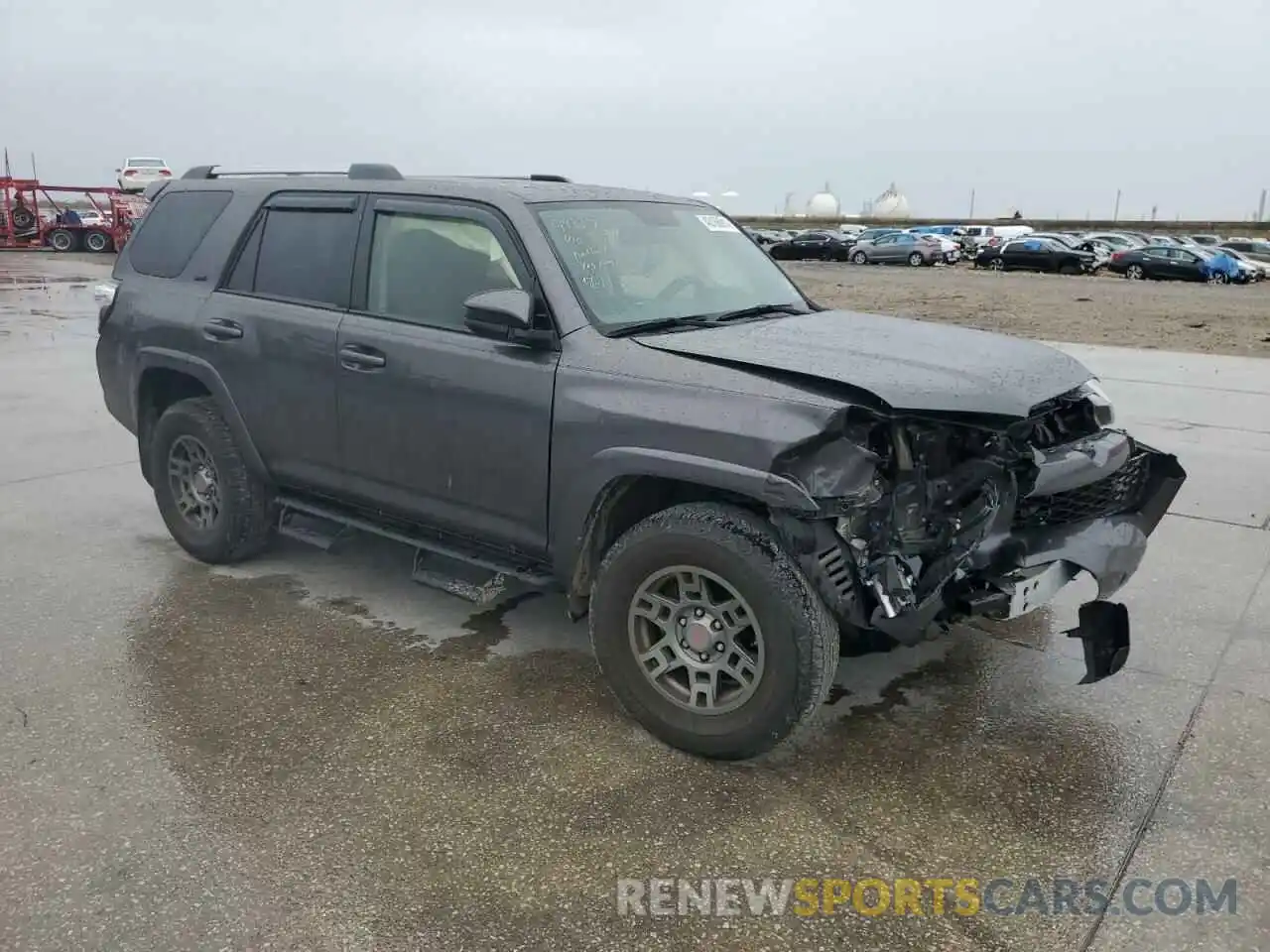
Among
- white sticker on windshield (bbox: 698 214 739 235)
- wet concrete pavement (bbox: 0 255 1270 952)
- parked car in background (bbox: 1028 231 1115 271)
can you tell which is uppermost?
parked car in background (bbox: 1028 231 1115 271)

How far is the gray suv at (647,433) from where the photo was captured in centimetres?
315

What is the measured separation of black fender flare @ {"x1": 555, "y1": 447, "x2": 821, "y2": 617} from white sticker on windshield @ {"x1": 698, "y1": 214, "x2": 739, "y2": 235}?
5.66 ft

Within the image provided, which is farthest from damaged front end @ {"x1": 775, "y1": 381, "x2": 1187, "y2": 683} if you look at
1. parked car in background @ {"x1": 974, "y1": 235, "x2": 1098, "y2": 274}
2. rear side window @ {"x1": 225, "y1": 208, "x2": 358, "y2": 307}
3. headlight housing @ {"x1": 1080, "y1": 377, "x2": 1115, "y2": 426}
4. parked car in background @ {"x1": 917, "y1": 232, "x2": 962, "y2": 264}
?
parked car in background @ {"x1": 917, "y1": 232, "x2": 962, "y2": 264}

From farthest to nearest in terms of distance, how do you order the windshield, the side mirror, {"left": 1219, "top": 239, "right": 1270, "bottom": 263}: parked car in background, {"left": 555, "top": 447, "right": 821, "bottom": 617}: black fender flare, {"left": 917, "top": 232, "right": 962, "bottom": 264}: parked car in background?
{"left": 1219, "top": 239, "right": 1270, "bottom": 263}: parked car in background, {"left": 917, "top": 232, "right": 962, "bottom": 264}: parked car in background, the windshield, the side mirror, {"left": 555, "top": 447, "right": 821, "bottom": 617}: black fender flare

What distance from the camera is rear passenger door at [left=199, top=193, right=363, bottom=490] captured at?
439 cm

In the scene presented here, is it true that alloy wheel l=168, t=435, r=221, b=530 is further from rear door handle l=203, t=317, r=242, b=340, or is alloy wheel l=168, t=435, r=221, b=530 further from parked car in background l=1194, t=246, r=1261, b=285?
parked car in background l=1194, t=246, r=1261, b=285

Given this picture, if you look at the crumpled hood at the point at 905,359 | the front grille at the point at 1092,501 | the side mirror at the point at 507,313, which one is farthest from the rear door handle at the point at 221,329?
the front grille at the point at 1092,501

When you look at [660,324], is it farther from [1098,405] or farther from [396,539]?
[1098,405]

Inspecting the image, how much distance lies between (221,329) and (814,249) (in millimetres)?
40817

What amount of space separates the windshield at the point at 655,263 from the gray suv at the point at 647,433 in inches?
0.6

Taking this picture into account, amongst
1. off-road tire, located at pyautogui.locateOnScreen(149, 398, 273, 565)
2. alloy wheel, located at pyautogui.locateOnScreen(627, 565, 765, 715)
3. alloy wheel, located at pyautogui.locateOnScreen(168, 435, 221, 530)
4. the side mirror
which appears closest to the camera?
alloy wheel, located at pyautogui.locateOnScreen(627, 565, 765, 715)

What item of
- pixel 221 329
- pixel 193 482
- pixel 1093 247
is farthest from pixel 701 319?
pixel 1093 247

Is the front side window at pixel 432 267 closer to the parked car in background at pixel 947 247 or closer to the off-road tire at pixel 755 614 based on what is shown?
the off-road tire at pixel 755 614

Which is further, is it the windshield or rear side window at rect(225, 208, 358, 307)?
rear side window at rect(225, 208, 358, 307)
